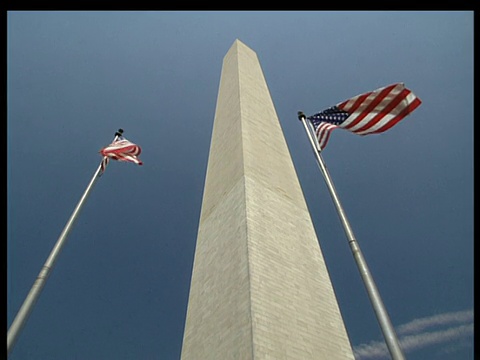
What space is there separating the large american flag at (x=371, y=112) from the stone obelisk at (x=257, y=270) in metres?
3.02

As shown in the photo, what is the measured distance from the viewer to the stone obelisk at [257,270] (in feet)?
25.6

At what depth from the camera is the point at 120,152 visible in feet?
36.6

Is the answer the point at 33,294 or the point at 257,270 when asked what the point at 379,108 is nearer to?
the point at 257,270

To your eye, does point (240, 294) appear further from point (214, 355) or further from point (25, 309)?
point (25, 309)

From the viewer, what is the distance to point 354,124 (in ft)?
30.6

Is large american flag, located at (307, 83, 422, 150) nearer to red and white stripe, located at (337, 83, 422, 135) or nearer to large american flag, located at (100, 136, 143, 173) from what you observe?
red and white stripe, located at (337, 83, 422, 135)

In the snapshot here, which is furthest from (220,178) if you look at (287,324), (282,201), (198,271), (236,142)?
(287,324)

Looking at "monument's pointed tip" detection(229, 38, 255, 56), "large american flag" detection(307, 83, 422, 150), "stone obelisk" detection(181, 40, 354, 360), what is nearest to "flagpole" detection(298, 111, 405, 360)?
"large american flag" detection(307, 83, 422, 150)

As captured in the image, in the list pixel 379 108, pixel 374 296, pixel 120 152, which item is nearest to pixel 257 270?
pixel 374 296

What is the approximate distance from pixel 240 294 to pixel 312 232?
481cm

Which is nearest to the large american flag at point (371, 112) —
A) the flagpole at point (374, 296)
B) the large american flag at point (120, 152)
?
the flagpole at point (374, 296)

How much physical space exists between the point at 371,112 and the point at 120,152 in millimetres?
7542

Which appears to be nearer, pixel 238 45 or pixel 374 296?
pixel 374 296

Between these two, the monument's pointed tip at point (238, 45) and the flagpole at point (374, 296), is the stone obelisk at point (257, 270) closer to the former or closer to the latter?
the flagpole at point (374, 296)
